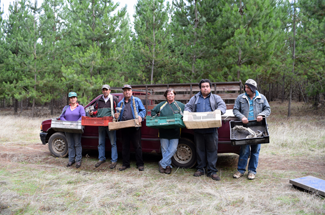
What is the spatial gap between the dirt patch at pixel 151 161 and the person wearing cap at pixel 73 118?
0.27m

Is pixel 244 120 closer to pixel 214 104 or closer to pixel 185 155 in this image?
pixel 214 104

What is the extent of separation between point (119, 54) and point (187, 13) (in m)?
5.11

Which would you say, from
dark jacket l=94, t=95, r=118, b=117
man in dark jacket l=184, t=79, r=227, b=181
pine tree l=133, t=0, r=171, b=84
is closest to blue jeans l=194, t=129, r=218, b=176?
man in dark jacket l=184, t=79, r=227, b=181

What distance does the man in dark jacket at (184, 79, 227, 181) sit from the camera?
14.8 ft

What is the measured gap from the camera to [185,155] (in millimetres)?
5289

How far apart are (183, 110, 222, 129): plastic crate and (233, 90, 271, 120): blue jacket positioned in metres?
0.55

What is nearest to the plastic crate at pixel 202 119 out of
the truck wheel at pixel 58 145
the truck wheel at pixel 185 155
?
the truck wheel at pixel 185 155

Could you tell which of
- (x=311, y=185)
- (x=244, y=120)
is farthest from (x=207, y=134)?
(x=311, y=185)

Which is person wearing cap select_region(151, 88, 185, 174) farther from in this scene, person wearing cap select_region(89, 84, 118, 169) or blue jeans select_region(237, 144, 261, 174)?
blue jeans select_region(237, 144, 261, 174)

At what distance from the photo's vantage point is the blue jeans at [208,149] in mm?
4527

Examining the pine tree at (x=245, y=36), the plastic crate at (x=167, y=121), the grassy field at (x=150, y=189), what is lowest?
the grassy field at (x=150, y=189)

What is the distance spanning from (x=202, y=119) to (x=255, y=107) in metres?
1.12

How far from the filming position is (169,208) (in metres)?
3.31

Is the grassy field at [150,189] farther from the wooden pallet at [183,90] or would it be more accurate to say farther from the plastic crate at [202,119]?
the wooden pallet at [183,90]
